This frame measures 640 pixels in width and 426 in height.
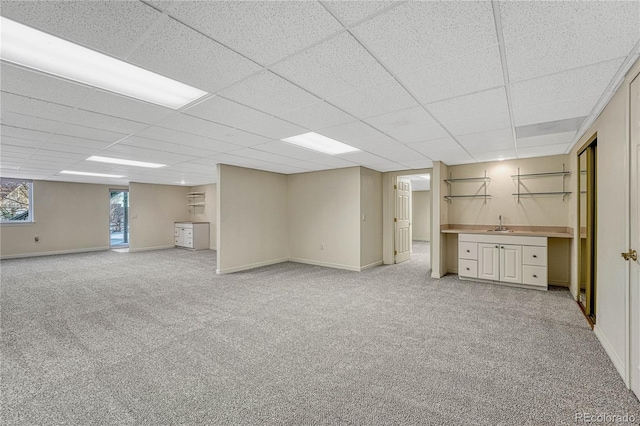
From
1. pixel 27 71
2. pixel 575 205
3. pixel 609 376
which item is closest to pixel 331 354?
pixel 609 376

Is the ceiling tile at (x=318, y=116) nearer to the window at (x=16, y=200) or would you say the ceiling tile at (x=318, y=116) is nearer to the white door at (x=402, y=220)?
the white door at (x=402, y=220)

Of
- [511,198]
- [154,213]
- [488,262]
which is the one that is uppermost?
[511,198]

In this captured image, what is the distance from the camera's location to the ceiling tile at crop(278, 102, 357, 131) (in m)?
2.70

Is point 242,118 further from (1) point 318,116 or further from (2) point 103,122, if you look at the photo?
(2) point 103,122

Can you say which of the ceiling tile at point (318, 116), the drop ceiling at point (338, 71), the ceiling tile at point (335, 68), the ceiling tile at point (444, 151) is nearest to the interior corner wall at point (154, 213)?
the drop ceiling at point (338, 71)

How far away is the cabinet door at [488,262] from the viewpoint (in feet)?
16.0

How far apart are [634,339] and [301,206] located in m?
5.81

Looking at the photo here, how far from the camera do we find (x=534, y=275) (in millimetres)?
4586

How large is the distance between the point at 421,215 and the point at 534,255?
7.23m

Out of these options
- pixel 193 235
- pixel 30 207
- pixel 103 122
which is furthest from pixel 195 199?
pixel 103 122

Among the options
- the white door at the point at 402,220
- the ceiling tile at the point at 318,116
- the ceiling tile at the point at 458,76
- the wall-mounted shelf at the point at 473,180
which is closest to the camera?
the ceiling tile at the point at 458,76

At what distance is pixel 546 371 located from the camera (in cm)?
224

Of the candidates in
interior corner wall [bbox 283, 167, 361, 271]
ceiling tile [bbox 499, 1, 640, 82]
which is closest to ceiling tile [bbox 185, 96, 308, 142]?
ceiling tile [bbox 499, 1, 640, 82]

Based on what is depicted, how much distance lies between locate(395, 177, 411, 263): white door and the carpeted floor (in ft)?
7.98
